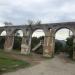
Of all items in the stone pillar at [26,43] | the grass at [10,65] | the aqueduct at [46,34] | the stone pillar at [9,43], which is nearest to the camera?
the grass at [10,65]

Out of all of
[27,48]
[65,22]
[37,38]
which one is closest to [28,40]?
[27,48]

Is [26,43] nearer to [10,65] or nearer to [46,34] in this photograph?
[46,34]

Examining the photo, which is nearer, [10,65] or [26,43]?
[10,65]

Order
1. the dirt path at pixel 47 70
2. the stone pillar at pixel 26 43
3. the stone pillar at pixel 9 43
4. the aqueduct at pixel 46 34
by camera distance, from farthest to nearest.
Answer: the stone pillar at pixel 9 43 < the stone pillar at pixel 26 43 < the aqueduct at pixel 46 34 < the dirt path at pixel 47 70

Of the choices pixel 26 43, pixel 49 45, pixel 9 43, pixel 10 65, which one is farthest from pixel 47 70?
pixel 9 43

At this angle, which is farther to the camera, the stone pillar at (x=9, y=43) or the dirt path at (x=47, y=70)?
the stone pillar at (x=9, y=43)

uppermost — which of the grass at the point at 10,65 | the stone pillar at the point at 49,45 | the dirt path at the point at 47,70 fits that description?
the stone pillar at the point at 49,45

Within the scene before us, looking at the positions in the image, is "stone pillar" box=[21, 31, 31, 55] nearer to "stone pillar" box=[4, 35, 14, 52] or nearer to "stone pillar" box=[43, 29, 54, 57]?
"stone pillar" box=[43, 29, 54, 57]

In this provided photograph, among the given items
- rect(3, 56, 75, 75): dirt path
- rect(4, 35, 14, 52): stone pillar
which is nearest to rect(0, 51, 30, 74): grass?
rect(3, 56, 75, 75): dirt path

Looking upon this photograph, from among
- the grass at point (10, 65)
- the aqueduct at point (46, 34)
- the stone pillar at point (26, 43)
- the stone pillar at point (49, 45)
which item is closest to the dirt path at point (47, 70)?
the grass at point (10, 65)

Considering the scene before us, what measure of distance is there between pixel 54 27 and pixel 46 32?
170 cm

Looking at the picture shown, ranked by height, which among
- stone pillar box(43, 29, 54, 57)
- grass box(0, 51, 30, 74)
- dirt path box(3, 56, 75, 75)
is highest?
stone pillar box(43, 29, 54, 57)

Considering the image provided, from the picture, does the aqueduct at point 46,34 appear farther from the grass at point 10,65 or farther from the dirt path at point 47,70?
the grass at point 10,65

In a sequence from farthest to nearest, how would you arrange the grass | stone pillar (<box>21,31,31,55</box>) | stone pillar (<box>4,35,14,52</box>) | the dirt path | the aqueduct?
stone pillar (<box>4,35,14,52</box>) < stone pillar (<box>21,31,31,55</box>) < the aqueduct < the grass < the dirt path
